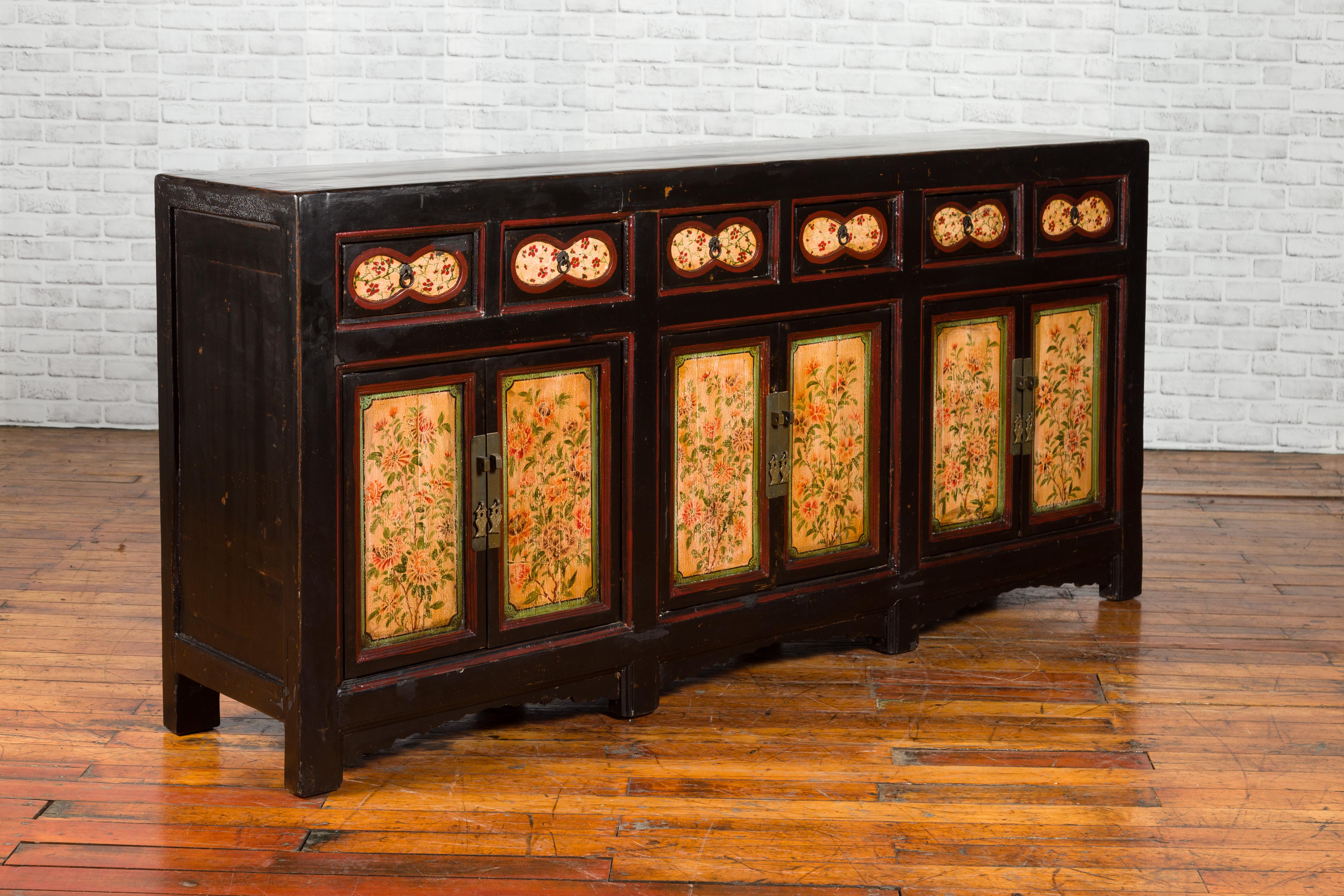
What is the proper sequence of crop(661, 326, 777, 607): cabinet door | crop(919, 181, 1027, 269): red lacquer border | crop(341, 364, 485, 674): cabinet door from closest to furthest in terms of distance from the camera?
crop(341, 364, 485, 674): cabinet door < crop(661, 326, 777, 607): cabinet door < crop(919, 181, 1027, 269): red lacquer border

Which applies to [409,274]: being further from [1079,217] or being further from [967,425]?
[1079,217]

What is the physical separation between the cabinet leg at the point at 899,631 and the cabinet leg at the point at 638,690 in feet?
2.11

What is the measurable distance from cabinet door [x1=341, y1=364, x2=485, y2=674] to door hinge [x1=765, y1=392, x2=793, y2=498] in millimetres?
712

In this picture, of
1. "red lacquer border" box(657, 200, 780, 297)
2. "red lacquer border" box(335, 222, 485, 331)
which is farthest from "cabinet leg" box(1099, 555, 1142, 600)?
"red lacquer border" box(335, 222, 485, 331)

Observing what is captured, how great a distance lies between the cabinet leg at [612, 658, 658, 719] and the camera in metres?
3.48

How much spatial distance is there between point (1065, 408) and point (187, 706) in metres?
2.11

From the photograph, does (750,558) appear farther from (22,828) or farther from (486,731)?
(22,828)

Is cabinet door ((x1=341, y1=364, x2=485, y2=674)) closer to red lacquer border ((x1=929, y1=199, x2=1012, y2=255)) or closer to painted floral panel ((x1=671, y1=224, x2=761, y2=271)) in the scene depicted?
painted floral panel ((x1=671, y1=224, x2=761, y2=271))

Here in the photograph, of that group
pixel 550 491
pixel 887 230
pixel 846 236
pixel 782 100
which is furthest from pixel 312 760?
pixel 782 100

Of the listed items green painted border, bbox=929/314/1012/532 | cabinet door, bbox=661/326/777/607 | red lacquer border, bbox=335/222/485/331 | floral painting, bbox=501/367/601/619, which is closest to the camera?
red lacquer border, bbox=335/222/485/331

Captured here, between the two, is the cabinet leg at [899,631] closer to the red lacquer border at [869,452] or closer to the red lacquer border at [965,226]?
the red lacquer border at [869,452]

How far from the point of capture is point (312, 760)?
3059mm

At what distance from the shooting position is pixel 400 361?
10.1 ft

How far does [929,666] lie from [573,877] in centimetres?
130
